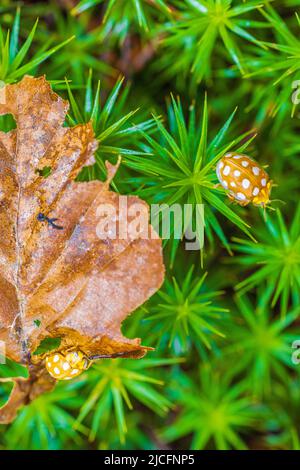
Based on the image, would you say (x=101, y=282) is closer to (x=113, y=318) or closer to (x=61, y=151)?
(x=113, y=318)

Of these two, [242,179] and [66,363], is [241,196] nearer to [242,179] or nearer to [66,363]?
[242,179]

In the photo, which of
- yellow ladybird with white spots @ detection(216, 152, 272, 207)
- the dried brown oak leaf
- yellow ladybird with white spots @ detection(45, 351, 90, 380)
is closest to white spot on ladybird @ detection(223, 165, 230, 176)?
yellow ladybird with white spots @ detection(216, 152, 272, 207)

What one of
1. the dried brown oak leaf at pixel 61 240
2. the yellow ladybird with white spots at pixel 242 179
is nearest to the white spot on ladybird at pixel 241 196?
the yellow ladybird with white spots at pixel 242 179

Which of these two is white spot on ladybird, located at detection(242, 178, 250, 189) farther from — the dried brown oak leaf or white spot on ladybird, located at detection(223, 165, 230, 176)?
the dried brown oak leaf

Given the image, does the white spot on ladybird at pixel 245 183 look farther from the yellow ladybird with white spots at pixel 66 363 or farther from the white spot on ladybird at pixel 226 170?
the yellow ladybird with white spots at pixel 66 363

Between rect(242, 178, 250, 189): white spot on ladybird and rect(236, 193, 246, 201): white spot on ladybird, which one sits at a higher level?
rect(242, 178, 250, 189): white spot on ladybird
